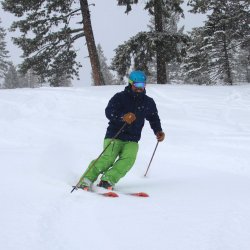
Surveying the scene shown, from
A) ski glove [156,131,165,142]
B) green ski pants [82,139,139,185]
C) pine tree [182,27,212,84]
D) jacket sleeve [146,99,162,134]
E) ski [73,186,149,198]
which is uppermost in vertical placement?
pine tree [182,27,212,84]

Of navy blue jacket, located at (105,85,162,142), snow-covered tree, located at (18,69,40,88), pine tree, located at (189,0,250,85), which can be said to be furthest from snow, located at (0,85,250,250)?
snow-covered tree, located at (18,69,40,88)

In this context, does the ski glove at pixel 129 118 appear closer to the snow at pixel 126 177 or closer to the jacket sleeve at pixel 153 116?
the jacket sleeve at pixel 153 116

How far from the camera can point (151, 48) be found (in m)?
17.1

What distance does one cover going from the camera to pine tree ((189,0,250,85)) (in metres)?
21.6

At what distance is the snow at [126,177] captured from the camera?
347 centimetres

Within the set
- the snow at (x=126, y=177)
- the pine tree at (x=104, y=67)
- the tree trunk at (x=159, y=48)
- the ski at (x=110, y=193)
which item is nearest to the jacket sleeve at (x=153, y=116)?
the snow at (x=126, y=177)

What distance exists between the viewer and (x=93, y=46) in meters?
17.7

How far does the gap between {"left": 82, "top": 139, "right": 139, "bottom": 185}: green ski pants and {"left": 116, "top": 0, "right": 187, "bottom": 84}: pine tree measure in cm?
1120

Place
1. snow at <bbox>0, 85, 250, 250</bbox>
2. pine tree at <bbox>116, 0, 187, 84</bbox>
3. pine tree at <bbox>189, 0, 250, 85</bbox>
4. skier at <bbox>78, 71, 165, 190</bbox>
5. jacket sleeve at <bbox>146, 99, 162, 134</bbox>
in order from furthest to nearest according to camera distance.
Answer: pine tree at <bbox>189, 0, 250, 85</bbox> → pine tree at <bbox>116, 0, 187, 84</bbox> → jacket sleeve at <bbox>146, 99, 162, 134</bbox> → skier at <bbox>78, 71, 165, 190</bbox> → snow at <bbox>0, 85, 250, 250</bbox>

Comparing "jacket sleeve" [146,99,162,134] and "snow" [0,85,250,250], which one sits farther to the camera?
"jacket sleeve" [146,99,162,134]

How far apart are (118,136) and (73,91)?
803cm

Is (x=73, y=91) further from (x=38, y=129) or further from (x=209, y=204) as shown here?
(x=209, y=204)

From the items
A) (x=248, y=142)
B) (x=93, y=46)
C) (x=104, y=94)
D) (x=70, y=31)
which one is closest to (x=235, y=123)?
(x=248, y=142)

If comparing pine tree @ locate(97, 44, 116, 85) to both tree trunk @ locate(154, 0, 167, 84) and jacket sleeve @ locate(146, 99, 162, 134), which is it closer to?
tree trunk @ locate(154, 0, 167, 84)
